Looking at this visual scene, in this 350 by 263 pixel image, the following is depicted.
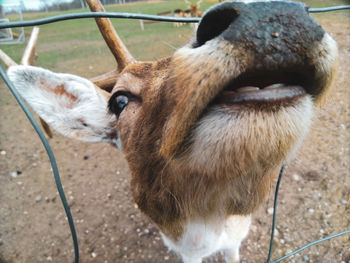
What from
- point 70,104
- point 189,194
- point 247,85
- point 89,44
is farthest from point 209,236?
point 89,44

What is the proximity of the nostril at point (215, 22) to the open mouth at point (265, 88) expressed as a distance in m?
0.24

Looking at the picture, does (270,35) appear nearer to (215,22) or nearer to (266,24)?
(266,24)

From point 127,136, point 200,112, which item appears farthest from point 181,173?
point 127,136

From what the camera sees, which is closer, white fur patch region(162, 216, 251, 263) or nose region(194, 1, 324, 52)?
nose region(194, 1, 324, 52)

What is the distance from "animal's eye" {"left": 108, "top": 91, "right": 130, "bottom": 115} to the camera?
2041mm

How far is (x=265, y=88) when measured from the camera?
3.58 ft

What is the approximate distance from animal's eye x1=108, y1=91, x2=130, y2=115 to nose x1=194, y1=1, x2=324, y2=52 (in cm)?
110

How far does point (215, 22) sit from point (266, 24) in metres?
0.22

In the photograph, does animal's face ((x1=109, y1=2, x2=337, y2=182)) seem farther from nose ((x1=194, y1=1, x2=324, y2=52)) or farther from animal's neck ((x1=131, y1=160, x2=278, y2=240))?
animal's neck ((x1=131, y1=160, x2=278, y2=240))

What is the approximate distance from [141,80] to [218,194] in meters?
1.01

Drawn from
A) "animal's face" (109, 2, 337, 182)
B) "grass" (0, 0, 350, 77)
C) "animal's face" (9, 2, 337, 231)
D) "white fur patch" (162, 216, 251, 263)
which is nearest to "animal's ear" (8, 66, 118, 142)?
"animal's face" (9, 2, 337, 231)

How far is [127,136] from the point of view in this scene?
2.06m

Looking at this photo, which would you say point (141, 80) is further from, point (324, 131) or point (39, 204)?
point (324, 131)

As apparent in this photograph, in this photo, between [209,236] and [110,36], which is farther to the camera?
[110,36]
